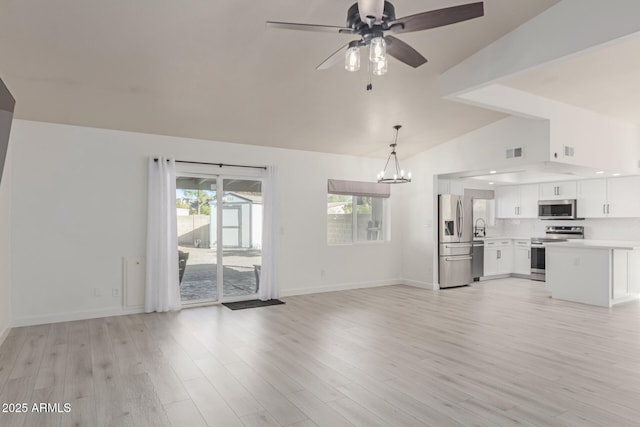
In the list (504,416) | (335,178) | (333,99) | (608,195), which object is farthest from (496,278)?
(504,416)

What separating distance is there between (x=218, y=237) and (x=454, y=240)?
4538mm

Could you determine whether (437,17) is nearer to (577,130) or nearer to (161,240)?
(161,240)

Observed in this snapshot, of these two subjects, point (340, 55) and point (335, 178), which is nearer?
point (340, 55)

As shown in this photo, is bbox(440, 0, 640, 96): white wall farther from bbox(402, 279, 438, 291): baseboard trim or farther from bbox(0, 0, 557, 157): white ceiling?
bbox(402, 279, 438, 291): baseboard trim

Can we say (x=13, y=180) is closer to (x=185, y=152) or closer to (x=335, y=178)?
(x=185, y=152)

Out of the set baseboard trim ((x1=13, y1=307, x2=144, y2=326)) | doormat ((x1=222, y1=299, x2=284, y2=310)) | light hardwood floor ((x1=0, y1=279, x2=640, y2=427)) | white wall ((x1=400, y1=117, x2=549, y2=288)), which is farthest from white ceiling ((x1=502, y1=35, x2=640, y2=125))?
baseboard trim ((x1=13, y1=307, x2=144, y2=326))

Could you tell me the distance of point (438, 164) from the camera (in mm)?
7184

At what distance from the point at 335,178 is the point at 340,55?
14.4ft

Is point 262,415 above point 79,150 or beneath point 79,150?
beneath

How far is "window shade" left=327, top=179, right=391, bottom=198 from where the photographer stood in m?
7.06

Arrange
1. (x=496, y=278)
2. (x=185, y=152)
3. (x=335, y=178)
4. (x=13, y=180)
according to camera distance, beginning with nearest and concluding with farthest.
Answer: (x=13, y=180), (x=185, y=152), (x=335, y=178), (x=496, y=278)

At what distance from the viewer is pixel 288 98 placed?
4770 mm

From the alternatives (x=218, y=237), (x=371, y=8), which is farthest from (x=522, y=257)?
(x=371, y=8)

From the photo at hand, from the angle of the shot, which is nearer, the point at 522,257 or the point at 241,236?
the point at 241,236
